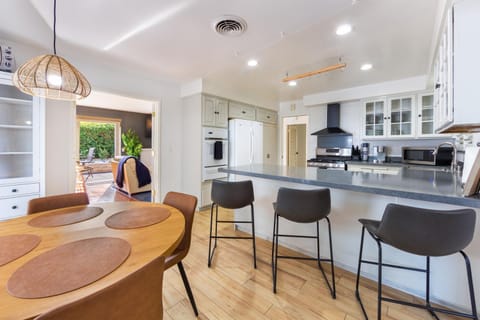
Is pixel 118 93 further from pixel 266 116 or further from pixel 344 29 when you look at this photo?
pixel 266 116

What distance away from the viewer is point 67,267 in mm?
833

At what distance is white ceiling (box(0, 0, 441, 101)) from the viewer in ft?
5.92

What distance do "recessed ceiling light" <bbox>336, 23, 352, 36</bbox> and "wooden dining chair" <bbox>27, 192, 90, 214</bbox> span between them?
9.68 ft

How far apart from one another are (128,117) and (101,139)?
4.75ft

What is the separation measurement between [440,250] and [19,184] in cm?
359

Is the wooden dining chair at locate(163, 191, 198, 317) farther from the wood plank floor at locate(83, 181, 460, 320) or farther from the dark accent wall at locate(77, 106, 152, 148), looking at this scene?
the dark accent wall at locate(77, 106, 152, 148)

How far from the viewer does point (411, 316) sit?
146 centimetres

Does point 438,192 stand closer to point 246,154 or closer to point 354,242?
point 354,242

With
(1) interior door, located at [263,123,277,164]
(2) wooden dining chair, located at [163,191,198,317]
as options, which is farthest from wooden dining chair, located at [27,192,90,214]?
(1) interior door, located at [263,123,277,164]

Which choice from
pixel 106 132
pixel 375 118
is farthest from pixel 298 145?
pixel 106 132

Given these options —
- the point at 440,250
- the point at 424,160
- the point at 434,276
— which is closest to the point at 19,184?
the point at 440,250

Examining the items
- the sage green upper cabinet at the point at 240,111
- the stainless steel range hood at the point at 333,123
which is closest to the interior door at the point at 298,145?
the stainless steel range hood at the point at 333,123

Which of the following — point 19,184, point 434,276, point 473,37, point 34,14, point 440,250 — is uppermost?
point 34,14

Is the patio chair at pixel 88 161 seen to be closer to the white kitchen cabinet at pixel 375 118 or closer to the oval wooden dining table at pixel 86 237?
the oval wooden dining table at pixel 86 237
